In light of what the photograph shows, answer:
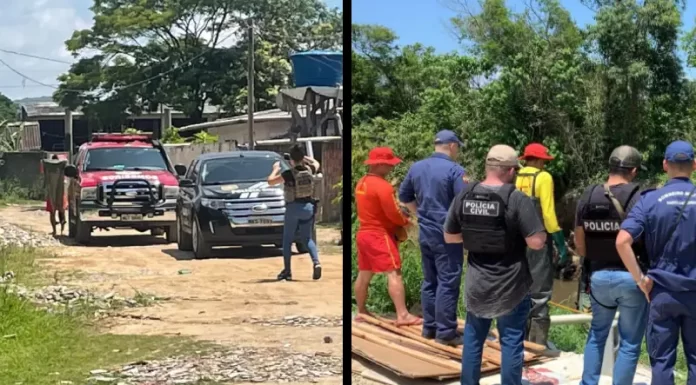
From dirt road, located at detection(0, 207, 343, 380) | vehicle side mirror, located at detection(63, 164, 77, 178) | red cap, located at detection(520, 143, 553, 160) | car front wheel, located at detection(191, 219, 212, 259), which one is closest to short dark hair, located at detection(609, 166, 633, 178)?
red cap, located at detection(520, 143, 553, 160)

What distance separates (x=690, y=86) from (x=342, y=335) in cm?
224

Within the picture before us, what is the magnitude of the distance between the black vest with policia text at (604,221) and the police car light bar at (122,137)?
2284 millimetres

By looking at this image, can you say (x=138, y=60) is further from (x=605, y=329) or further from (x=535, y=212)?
(x=605, y=329)

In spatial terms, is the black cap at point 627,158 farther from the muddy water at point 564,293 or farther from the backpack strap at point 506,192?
the muddy water at point 564,293

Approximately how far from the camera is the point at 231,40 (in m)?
4.22

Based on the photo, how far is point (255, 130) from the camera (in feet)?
13.8

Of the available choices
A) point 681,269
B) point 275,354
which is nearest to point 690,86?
point 681,269

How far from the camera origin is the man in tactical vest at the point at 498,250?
3576 mm

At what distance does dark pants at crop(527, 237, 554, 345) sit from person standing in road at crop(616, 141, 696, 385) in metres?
0.47

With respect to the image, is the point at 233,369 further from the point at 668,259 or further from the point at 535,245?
the point at 668,259

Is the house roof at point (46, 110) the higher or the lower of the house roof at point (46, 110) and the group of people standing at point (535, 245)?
the higher

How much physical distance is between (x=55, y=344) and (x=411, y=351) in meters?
1.89

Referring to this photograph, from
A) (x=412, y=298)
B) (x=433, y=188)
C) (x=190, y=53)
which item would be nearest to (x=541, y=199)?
(x=433, y=188)

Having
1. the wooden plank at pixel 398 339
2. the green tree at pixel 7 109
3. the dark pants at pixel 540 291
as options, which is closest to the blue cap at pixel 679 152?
the dark pants at pixel 540 291
